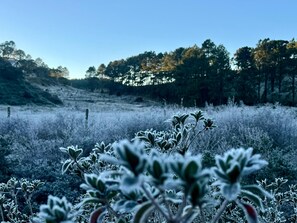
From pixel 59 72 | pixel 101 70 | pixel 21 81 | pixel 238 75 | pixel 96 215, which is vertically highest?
pixel 101 70

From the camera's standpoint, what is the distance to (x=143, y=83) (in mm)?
55594

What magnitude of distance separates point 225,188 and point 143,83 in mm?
55120

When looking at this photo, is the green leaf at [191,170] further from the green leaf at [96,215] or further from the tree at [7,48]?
the tree at [7,48]

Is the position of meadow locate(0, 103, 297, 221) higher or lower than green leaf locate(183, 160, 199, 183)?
lower

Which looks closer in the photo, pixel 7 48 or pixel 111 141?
pixel 111 141

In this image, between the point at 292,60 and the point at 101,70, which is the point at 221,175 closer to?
the point at 292,60

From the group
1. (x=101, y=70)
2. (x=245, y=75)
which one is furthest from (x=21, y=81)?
(x=245, y=75)

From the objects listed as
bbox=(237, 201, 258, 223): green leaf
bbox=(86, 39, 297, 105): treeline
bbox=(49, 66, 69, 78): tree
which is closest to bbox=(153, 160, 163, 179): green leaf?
bbox=(237, 201, 258, 223): green leaf

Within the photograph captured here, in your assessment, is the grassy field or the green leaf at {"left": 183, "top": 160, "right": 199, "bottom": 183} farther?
the grassy field

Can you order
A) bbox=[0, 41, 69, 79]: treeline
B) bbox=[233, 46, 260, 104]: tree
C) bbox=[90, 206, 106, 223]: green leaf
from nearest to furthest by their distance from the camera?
1. bbox=[90, 206, 106, 223]: green leaf
2. bbox=[233, 46, 260, 104]: tree
3. bbox=[0, 41, 69, 79]: treeline

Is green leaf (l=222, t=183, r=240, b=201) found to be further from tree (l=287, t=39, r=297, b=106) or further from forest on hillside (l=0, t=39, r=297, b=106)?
tree (l=287, t=39, r=297, b=106)

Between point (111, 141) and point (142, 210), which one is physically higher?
point (142, 210)

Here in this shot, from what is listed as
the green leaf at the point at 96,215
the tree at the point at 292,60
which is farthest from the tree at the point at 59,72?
the green leaf at the point at 96,215

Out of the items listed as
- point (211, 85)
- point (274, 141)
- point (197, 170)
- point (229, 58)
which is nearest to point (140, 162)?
point (197, 170)
